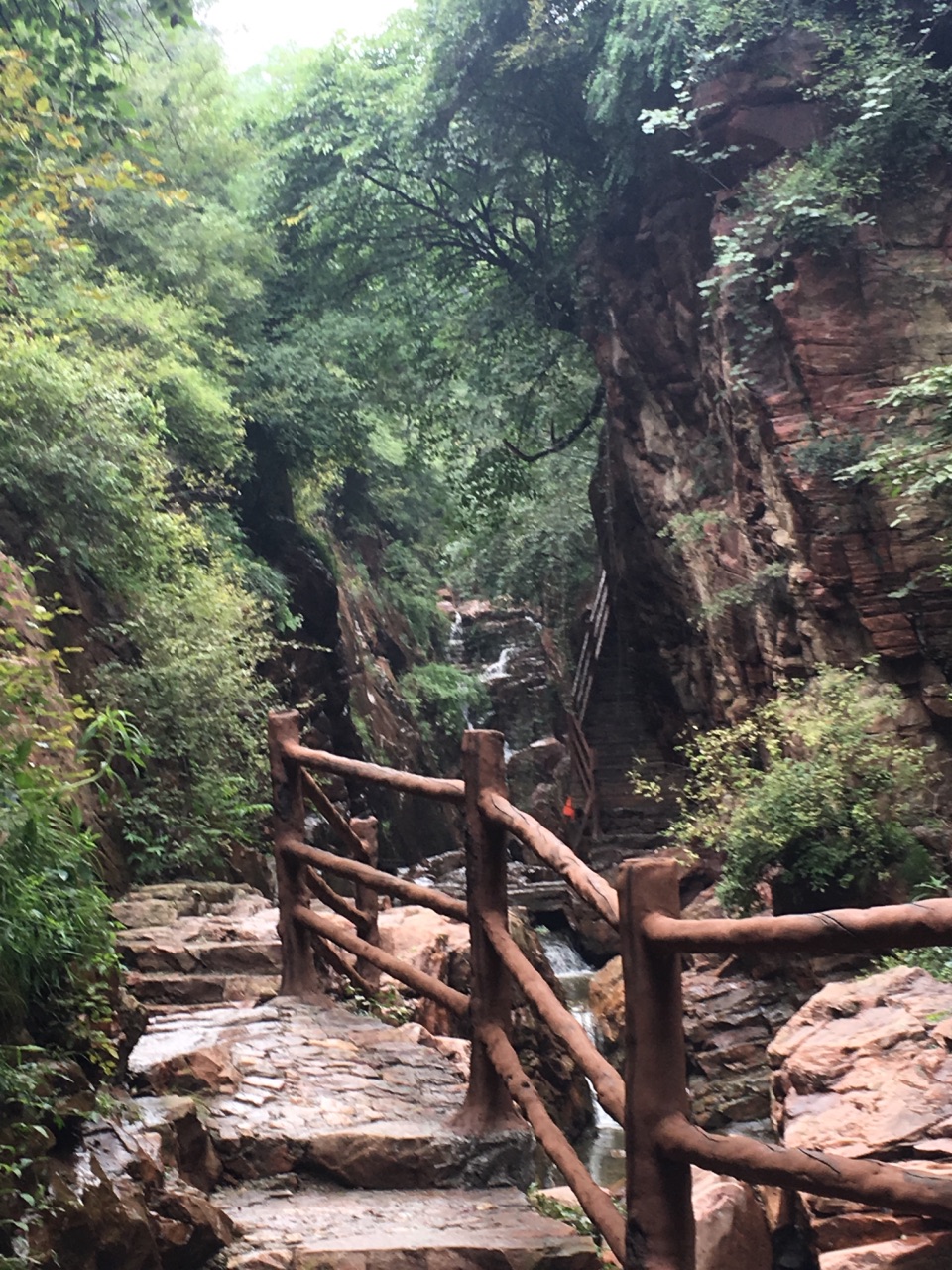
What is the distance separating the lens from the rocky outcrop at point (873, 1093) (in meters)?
3.37

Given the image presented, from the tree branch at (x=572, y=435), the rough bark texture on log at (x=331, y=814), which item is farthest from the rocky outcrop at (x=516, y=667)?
the rough bark texture on log at (x=331, y=814)

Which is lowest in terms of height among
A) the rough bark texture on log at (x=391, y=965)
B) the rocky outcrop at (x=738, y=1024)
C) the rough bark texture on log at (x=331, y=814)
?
the rocky outcrop at (x=738, y=1024)

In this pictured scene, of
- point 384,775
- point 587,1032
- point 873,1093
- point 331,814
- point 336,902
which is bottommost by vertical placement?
point 587,1032

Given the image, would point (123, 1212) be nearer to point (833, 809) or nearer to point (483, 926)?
point (483, 926)

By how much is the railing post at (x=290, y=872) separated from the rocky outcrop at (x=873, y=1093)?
2207mm

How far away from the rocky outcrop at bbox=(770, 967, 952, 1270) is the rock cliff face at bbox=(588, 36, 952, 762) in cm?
366

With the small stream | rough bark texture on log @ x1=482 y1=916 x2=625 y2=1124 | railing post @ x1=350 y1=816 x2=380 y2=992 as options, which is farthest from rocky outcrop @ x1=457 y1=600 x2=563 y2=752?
rough bark texture on log @ x1=482 y1=916 x2=625 y2=1124

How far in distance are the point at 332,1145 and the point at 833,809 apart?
580 cm

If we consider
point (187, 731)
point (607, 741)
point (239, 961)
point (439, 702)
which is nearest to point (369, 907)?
point (239, 961)

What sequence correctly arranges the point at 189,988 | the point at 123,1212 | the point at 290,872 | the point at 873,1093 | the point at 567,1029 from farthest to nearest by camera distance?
1. the point at 189,988
2. the point at 290,872
3. the point at 873,1093
4. the point at 567,1029
5. the point at 123,1212

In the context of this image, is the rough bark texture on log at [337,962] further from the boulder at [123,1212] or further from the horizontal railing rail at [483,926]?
the boulder at [123,1212]

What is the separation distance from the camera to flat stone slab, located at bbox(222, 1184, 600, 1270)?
238 cm

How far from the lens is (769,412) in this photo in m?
9.59

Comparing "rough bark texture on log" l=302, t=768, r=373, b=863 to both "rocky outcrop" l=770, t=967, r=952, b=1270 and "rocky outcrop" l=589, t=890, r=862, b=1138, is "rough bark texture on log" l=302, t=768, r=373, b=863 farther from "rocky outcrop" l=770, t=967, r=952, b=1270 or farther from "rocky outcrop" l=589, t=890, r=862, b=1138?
"rocky outcrop" l=589, t=890, r=862, b=1138
